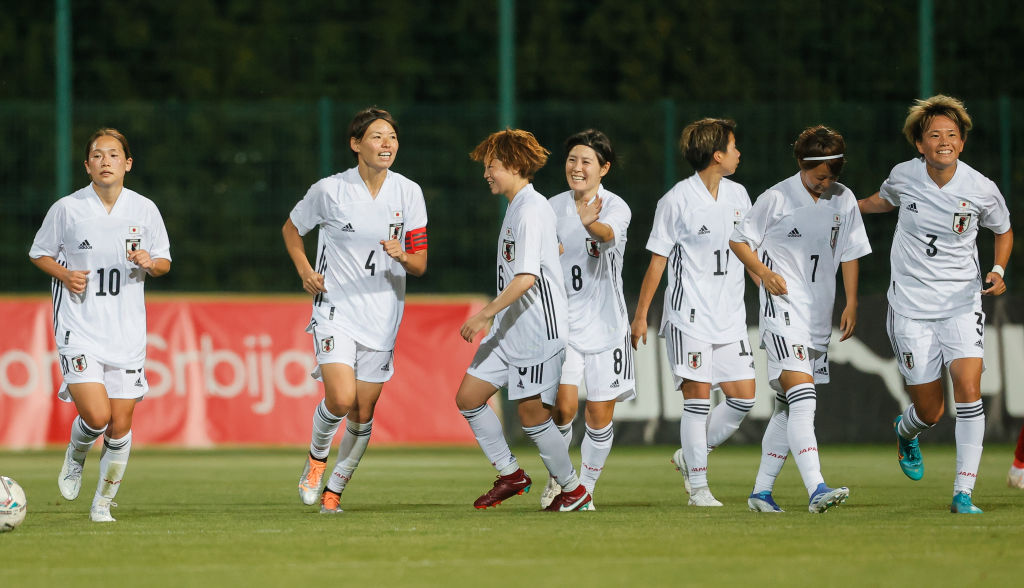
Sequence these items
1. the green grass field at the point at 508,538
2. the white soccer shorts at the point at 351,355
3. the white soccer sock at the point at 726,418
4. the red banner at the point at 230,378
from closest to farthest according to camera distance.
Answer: the green grass field at the point at 508,538
the white soccer shorts at the point at 351,355
the white soccer sock at the point at 726,418
the red banner at the point at 230,378

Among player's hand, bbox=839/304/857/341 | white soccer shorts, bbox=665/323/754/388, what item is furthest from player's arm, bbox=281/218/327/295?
player's hand, bbox=839/304/857/341

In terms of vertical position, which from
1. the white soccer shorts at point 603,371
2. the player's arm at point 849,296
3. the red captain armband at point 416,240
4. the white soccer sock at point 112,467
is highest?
the red captain armband at point 416,240

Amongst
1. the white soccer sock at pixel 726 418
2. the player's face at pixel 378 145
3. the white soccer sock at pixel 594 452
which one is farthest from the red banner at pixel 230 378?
the player's face at pixel 378 145

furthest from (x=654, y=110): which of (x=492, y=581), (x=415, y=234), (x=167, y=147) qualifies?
(x=492, y=581)

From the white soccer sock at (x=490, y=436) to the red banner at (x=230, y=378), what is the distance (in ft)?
20.4

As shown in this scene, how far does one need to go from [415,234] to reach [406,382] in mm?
6381

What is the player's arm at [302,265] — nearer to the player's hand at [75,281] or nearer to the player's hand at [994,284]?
the player's hand at [75,281]

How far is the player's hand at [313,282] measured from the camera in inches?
340

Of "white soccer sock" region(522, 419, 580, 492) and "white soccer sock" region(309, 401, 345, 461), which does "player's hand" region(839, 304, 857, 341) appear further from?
"white soccer sock" region(309, 401, 345, 461)

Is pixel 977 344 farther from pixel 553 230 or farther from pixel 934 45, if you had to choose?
pixel 934 45

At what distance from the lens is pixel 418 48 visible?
22.9 m

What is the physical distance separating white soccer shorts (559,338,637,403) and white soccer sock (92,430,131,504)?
2.50 m

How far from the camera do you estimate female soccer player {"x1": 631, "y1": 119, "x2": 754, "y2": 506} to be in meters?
9.23

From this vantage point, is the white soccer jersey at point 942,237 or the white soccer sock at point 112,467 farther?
the white soccer jersey at point 942,237
